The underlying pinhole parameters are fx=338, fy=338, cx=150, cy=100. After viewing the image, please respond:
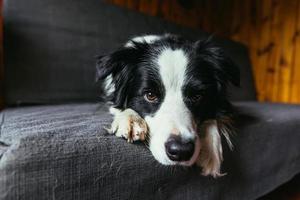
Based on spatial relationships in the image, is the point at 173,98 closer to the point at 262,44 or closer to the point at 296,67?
the point at 296,67

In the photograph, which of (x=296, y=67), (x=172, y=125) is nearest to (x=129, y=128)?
(x=172, y=125)

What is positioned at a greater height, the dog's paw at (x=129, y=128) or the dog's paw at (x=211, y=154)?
the dog's paw at (x=129, y=128)

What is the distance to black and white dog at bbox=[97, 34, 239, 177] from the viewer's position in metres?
1.00

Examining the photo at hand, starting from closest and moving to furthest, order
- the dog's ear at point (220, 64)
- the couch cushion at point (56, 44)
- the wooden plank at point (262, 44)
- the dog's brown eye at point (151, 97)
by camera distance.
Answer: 1. the dog's brown eye at point (151, 97)
2. the dog's ear at point (220, 64)
3. the couch cushion at point (56, 44)
4. the wooden plank at point (262, 44)

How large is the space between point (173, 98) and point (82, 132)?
376mm

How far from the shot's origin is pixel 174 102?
1.17 meters

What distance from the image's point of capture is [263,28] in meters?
3.72

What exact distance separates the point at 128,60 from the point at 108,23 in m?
0.88

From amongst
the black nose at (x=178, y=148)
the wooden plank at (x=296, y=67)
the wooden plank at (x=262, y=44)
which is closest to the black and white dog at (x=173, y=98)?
the black nose at (x=178, y=148)

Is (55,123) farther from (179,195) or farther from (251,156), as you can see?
(251,156)

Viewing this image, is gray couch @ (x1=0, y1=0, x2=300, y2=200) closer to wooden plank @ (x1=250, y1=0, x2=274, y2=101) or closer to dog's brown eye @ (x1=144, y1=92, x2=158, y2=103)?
dog's brown eye @ (x1=144, y1=92, x2=158, y2=103)

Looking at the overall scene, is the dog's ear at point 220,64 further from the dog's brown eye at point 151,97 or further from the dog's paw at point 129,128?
the dog's paw at point 129,128

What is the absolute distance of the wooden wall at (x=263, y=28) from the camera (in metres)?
3.47

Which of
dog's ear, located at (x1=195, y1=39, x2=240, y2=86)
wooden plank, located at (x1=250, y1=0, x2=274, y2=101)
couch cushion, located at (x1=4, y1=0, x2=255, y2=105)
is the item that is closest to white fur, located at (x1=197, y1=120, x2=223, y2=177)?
dog's ear, located at (x1=195, y1=39, x2=240, y2=86)
